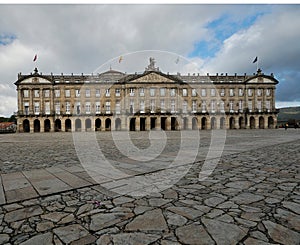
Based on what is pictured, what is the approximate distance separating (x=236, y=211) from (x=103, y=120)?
41119 millimetres

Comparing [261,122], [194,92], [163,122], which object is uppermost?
[194,92]

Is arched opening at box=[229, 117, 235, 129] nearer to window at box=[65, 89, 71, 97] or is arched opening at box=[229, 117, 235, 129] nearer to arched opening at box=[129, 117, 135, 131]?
arched opening at box=[129, 117, 135, 131]

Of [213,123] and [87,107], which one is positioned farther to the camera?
[213,123]

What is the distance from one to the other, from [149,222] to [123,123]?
39.9m

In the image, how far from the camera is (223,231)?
215 centimetres

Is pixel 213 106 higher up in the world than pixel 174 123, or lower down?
higher up

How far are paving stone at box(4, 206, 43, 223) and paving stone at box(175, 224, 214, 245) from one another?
75.0 inches

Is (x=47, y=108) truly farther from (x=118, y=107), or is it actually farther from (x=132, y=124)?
(x=132, y=124)

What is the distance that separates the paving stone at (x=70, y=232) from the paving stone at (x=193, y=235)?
1.03m

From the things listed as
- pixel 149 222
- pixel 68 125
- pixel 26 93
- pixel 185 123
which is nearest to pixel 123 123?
pixel 68 125

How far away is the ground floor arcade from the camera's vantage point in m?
41.6

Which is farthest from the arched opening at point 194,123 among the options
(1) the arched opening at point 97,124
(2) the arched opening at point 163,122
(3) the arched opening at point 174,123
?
(1) the arched opening at point 97,124

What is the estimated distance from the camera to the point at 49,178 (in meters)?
4.35

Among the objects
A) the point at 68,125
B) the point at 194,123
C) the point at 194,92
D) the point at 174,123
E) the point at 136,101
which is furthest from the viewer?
the point at 194,123
